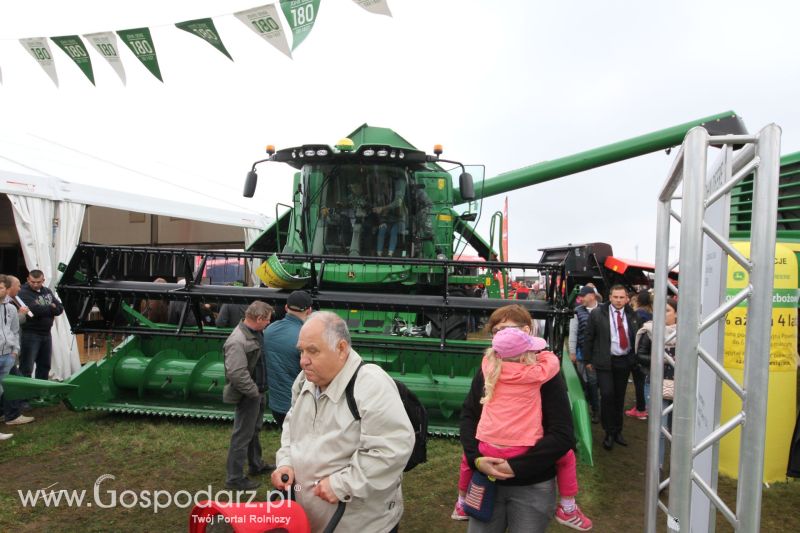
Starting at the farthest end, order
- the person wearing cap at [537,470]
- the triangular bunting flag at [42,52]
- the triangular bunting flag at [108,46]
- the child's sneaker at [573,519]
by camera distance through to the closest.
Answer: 1. the triangular bunting flag at [42,52]
2. the triangular bunting flag at [108,46]
3. the child's sneaker at [573,519]
4. the person wearing cap at [537,470]

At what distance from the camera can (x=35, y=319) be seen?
21.8 feet

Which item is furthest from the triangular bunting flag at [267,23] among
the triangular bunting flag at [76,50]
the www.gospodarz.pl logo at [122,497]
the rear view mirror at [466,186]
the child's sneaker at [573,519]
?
the child's sneaker at [573,519]

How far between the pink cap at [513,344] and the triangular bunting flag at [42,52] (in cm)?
846

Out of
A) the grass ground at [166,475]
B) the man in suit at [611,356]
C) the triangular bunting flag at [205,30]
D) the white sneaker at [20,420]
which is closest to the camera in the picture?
the grass ground at [166,475]

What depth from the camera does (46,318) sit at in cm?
672

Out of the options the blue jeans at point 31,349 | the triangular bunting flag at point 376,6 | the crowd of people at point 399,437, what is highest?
the triangular bunting flag at point 376,6

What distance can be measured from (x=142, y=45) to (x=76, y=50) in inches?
43.9

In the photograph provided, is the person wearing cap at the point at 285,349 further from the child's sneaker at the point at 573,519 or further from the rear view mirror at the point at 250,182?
the rear view mirror at the point at 250,182

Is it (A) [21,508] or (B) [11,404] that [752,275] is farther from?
(B) [11,404]

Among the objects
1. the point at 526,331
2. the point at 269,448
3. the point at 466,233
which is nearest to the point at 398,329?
the point at 269,448

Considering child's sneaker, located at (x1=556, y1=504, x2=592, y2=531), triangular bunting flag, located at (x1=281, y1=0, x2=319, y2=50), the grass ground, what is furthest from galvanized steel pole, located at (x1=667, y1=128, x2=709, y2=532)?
triangular bunting flag, located at (x1=281, y1=0, x2=319, y2=50)

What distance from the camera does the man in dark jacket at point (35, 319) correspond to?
6.52m

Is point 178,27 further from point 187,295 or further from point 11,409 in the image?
point 11,409

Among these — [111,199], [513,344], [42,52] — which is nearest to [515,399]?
[513,344]
